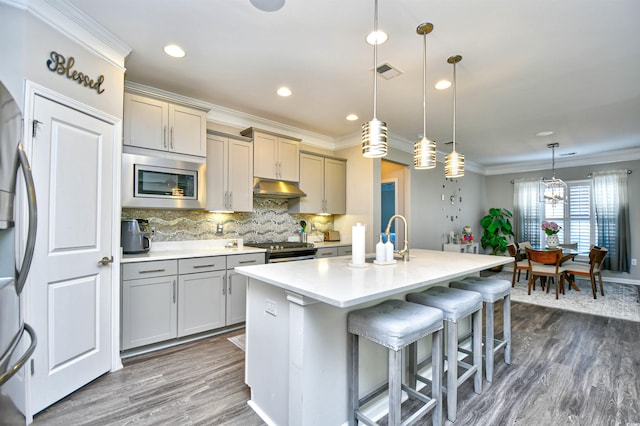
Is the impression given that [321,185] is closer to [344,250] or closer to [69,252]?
[344,250]

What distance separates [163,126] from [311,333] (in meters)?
2.67

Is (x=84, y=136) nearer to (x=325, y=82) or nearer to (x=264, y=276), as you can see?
(x=264, y=276)

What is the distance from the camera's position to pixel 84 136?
220 centimetres

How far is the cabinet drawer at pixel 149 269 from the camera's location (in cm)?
265

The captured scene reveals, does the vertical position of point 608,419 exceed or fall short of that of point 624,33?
it falls short

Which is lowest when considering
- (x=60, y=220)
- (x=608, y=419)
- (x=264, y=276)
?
(x=608, y=419)

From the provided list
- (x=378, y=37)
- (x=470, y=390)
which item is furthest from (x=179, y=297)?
(x=378, y=37)

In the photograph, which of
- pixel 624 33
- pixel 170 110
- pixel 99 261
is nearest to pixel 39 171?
pixel 99 261

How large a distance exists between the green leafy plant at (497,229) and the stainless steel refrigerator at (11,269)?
8103 millimetres

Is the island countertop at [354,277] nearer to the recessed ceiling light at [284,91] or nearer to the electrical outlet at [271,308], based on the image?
the electrical outlet at [271,308]

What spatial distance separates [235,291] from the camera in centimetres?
333

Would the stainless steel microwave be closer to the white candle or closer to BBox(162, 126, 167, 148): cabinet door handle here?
BBox(162, 126, 167, 148): cabinet door handle

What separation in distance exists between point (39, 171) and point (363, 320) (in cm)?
225

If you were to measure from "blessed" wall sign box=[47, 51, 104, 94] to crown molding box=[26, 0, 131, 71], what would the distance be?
0.17 m
